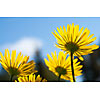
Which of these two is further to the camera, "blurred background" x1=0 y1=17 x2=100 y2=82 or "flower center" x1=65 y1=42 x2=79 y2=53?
"blurred background" x1=0 y1=17 x2=100 y2=82

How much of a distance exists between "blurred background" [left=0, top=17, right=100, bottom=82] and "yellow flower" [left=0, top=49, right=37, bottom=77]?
97mm

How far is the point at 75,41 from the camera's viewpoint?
2.54 feet

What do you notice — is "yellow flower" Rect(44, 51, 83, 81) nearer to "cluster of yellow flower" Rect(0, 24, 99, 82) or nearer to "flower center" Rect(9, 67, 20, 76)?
"cluster of yellow flower" Rect(0, 24, 99, 82)

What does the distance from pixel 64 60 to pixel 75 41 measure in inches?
4.0

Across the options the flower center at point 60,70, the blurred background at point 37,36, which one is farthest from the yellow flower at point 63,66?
the blurred background at point 37,36

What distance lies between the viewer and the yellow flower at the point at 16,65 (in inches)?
29.6

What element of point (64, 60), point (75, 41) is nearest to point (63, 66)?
point (64, 60)

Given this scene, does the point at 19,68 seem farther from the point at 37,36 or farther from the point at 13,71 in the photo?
the point at 37,36

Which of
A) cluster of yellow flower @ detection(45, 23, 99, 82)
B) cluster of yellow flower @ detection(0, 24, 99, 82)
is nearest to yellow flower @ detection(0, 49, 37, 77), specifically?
cluster of yellow flower @ detection(0, 24, 99, 82)

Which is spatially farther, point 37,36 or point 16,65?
point 37,36

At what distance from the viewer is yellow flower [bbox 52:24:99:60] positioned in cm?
74

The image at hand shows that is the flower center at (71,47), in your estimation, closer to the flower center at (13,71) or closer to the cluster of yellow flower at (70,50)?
the cluster of yellow flower at (70,50)
